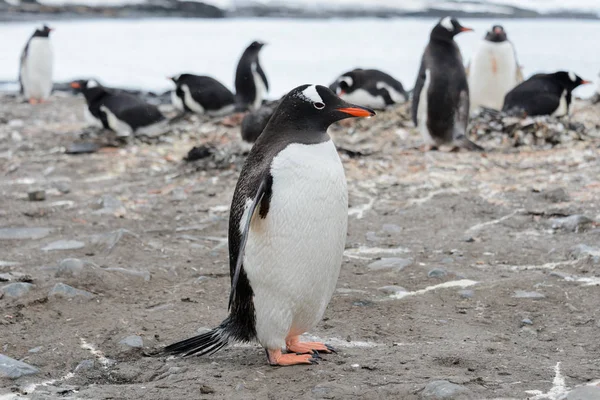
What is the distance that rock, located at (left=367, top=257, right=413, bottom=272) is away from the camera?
12.1 ft

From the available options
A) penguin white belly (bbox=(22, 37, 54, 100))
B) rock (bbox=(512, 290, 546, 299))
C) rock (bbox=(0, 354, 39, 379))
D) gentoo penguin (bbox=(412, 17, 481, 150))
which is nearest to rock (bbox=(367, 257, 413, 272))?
rock (bbox=(512, 290, 546, 299))

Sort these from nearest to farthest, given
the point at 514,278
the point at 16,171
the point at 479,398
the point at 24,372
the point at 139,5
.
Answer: the point at 479,398, the point at 24,372, the point at 514,278, the point at 16,171, the point at 139,5

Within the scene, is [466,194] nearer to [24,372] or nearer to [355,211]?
[355,211]

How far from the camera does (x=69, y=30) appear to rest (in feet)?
68.1

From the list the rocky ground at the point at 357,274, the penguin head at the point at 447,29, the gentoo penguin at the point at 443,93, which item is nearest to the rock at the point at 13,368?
the rocky ground at the point at 357,274

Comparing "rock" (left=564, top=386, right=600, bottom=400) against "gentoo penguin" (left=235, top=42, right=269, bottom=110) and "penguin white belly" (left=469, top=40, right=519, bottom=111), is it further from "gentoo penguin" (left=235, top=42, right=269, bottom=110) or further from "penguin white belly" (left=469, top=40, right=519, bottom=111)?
"gentoo penguin" (left=235, top=42, right=269, bottom=110)

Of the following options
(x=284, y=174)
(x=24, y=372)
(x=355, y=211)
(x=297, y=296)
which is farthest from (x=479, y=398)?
(x=355, y=211)

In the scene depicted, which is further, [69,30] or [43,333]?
[69,30]

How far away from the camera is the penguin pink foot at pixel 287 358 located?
253 centimetres

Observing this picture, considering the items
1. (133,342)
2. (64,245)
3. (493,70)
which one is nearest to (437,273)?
(133,342)

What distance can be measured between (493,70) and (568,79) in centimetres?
127

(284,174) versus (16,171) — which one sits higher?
(284,174)

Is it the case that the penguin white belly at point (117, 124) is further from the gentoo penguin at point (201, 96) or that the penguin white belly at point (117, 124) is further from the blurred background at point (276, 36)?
the blurred background at point (276, 36)

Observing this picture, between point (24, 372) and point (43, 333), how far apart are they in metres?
0.43
